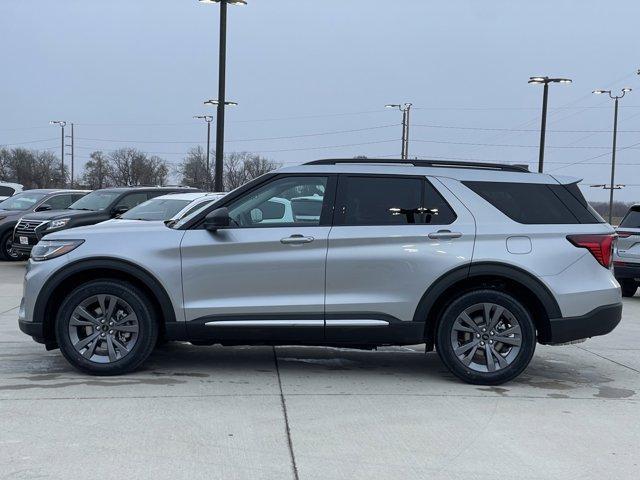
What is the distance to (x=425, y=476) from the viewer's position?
4.22 m

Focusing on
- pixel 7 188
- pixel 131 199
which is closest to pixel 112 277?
pixel 131 199

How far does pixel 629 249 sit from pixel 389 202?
8.46m

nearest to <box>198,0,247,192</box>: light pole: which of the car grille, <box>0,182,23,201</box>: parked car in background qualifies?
the car grille

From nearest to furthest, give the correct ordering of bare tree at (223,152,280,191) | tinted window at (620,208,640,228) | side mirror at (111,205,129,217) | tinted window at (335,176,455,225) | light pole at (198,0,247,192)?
tinted window at (335,176,455,225) < tinted window at (620,208,640,228) < side mirror at (111,205,129,217) < light pole at (198,0,247,192) < bare tree at (223,152,280,191)

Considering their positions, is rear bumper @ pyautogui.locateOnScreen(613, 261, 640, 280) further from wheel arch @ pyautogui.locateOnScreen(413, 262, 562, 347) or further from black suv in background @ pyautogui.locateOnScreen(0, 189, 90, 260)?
black suv in background @ pyautogui.locateOnScreen(0, 189, 90, 260)

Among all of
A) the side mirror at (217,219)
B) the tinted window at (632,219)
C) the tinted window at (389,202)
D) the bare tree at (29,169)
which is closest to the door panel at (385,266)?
the tinted window at (389,202)

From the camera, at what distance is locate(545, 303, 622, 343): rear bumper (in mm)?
6152

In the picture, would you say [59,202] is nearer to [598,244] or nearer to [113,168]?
[598,244]

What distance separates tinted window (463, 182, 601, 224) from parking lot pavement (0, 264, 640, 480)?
1444mm

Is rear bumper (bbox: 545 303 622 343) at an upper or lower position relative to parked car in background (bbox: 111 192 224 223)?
lower

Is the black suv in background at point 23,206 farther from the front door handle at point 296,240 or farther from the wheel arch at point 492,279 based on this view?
the wheel arch at point 492,279

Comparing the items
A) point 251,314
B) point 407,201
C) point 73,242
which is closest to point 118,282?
point 73,242

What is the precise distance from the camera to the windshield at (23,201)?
17.9 m

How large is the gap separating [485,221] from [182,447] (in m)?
3.08
